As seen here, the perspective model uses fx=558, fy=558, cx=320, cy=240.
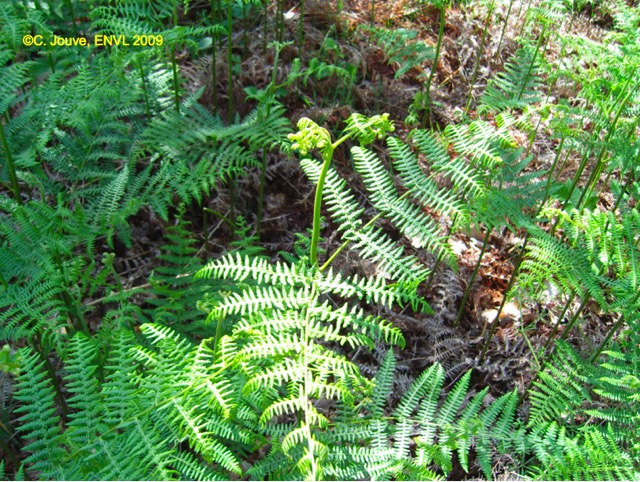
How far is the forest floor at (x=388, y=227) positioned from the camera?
10.7 feet

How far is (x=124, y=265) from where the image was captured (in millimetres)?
3404

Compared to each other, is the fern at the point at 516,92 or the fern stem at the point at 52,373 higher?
the fern at the point at 516,92

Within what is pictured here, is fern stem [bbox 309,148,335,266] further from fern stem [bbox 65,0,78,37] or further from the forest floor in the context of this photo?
fern stem [bbox 65,0,78,37]

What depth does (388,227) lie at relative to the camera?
3.58 metres

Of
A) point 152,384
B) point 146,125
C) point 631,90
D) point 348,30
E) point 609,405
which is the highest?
point 631,90

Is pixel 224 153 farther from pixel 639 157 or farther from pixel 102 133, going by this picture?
pixel 639 157

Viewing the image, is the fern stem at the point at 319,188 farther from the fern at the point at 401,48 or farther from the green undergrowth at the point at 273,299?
the fern at the point at 401,48

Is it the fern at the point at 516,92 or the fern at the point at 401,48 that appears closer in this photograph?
the fern at the point at 516,92

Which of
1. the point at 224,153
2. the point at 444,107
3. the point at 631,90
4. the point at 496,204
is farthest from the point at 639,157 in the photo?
the point at 224,153

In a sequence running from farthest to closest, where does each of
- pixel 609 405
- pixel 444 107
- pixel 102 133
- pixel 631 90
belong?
pixel 444 107 → pixel 102 133 → pixel 609 405 → pixel 631 90

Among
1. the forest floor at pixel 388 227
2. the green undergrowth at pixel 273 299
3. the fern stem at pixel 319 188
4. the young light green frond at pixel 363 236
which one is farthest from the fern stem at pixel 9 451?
the young light green frond at pixel 363 236

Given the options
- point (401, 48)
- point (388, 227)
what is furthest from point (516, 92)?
point (388, 227)

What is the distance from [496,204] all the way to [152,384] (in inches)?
69.5

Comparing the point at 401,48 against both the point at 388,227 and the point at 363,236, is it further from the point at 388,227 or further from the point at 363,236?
the point at 363,236
